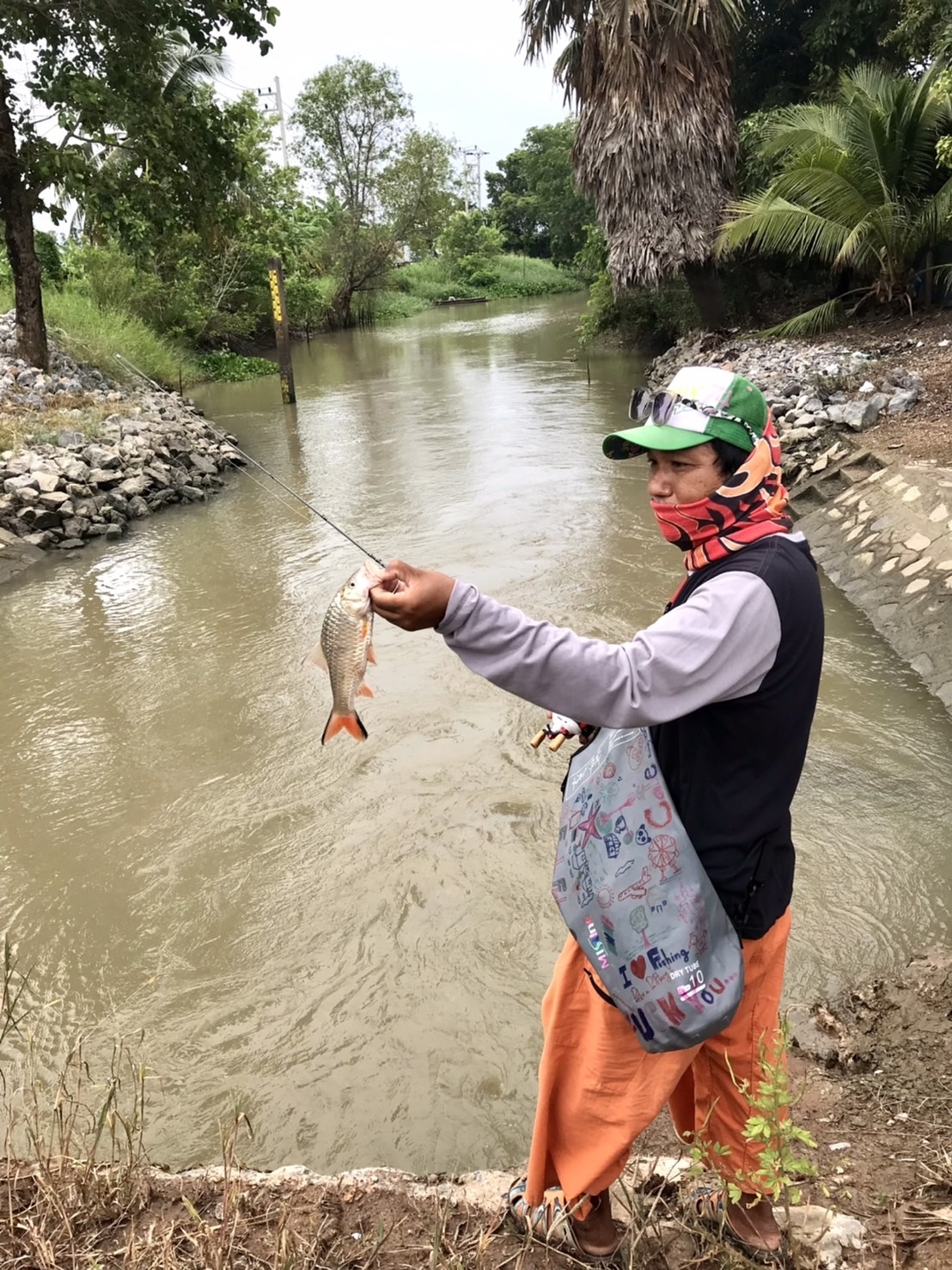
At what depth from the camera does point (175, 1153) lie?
Answer: 3.07 metres

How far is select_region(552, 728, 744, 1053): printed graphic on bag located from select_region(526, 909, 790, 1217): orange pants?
0.42ft

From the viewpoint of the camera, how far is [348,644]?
206cm

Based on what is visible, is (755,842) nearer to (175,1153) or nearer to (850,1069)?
(850,1069)

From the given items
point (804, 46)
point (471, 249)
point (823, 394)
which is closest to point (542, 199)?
point (471, 249)

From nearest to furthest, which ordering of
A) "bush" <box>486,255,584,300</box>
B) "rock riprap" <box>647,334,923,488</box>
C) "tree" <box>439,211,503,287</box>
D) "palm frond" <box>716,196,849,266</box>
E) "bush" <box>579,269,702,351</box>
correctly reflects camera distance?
"rock riprap" <box>647,334,923,488</box>
"palm frond" <box>716,196,849,266</box>
"bush" <box>579,269,702,351</box>
"bush" <box>486,255,584,300</box>
"tree" <box>439,211,503,287</box>

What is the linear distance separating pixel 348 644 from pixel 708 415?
2.98 ft

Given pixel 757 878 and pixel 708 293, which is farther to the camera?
pixel 708 293

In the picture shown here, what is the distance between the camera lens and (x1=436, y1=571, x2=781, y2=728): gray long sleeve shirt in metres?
1.51

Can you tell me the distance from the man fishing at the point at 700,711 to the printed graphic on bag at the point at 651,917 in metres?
0.05

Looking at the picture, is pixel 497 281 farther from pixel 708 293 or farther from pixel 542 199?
pixel 708 293

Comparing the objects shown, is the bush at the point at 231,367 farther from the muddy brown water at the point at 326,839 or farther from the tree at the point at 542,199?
the muddy brown water at the point at 326,839

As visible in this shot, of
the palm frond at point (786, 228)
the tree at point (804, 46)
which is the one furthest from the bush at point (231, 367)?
the palm frond at point (786, 228)

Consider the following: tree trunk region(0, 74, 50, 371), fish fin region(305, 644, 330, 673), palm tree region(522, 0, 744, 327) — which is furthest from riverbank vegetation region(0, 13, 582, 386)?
fish fin region(305, 644, 330, 673)

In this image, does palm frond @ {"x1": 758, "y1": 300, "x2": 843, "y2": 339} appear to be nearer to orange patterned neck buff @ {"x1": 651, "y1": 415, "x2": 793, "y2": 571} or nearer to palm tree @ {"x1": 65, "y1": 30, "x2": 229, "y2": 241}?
palm tree @ {"x1": 65, "y1": 30, "x2": 229, "y2": 241}
